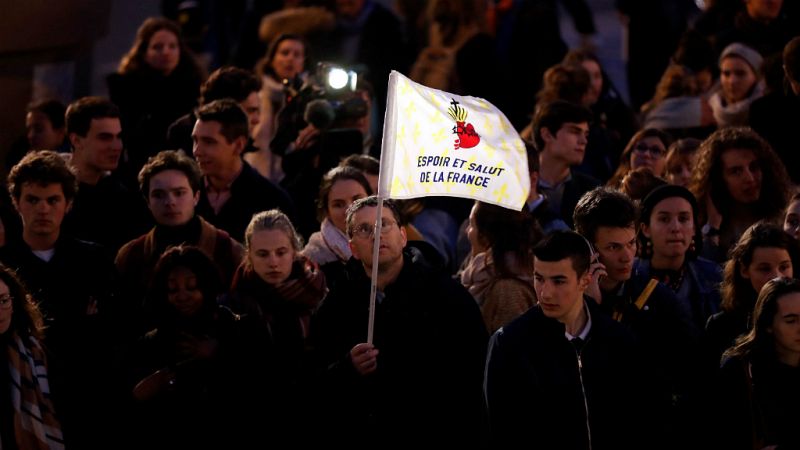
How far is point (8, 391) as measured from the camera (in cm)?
A: 865

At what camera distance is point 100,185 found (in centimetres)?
1070

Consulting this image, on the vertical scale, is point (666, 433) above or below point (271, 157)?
below

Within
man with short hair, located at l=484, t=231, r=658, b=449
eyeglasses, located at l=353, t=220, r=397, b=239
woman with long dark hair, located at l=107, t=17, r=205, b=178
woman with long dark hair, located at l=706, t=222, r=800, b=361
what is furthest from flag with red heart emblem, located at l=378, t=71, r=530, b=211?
woman with long dark hair, located at l=107, t=17, r=205, b=178

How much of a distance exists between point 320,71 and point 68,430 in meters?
3.49

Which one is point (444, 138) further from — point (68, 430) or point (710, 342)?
point (68, 430)

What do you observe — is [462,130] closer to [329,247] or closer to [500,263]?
[500,263]

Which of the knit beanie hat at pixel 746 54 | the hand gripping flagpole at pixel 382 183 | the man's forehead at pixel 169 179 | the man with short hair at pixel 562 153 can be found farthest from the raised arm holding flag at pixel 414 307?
the knit beanie hat at pixel 746 54

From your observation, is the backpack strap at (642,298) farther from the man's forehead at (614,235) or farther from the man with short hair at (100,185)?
the man with short hair at (100,185)

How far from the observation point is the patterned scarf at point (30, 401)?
8.63 meters

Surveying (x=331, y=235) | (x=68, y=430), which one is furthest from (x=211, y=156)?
(x=68, y=430)

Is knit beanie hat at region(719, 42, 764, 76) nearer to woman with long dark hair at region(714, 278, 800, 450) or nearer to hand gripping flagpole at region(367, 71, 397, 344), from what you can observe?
woman with long dark hair at region(714, 278, 800, 450)

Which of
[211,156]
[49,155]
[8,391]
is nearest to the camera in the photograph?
[8,391]

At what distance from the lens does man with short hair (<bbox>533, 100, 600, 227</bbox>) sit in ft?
35.5

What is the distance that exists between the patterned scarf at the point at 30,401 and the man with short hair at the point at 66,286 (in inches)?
5.1
